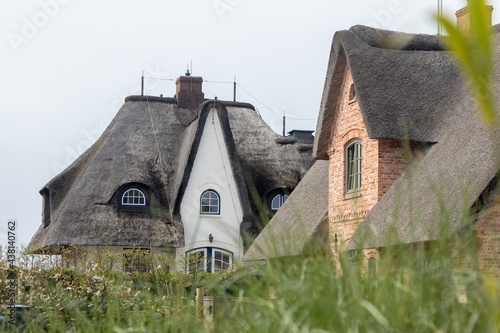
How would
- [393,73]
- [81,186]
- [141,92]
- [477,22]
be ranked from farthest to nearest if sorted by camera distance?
1. [141,92]
2. [81,186]
3. [393,73]
4. [477,22]

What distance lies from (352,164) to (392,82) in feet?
6.27

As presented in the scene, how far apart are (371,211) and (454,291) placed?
10296 mm

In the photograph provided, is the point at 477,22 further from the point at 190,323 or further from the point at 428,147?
the point at 428,147

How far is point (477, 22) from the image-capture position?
1939mm

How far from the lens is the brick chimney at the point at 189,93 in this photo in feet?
101

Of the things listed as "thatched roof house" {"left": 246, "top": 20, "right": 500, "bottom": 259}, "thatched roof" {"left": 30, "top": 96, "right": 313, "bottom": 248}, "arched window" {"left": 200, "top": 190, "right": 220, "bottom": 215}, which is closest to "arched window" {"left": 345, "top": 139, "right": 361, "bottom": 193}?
"thatched roof house" {"left": 246, "top": 20, "right": 500, "bottom": 259}

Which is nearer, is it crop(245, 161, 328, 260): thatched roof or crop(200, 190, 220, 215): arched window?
crop(245, 161, 328, 260): thatched roof

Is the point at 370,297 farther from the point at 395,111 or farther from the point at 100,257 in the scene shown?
the point at 395,111

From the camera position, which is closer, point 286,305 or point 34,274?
point 286,305

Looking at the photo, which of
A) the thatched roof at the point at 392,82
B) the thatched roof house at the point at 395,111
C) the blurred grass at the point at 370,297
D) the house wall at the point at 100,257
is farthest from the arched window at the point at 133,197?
the blurred grass at the point at 370,297

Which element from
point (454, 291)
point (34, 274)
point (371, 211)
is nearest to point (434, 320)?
point (454, 291)

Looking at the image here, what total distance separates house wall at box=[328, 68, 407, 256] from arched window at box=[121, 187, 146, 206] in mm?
12683

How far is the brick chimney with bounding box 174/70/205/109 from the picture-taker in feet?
101

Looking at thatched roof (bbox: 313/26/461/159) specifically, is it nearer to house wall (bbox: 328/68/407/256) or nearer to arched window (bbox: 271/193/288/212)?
house wall (bbox: 328/68/407/256)
